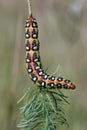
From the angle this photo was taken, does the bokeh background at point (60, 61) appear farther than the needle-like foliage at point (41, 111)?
Yes

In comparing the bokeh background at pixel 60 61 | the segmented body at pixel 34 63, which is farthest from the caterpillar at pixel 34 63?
the bokeh background at pixel 60 61

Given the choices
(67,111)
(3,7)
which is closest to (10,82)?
(67,111)

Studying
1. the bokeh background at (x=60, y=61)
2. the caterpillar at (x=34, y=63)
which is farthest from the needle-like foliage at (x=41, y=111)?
the bokeh background at (x=60, y=61)

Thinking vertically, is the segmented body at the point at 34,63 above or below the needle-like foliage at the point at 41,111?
above

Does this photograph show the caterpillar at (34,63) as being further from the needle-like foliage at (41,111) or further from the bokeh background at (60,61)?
the bokeh background at (60,61)

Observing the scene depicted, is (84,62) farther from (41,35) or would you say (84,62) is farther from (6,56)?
(41,35)

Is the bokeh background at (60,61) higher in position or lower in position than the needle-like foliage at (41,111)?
higher

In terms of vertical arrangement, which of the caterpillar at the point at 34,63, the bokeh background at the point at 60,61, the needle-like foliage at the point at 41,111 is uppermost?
the bokeh background at the point at 60,61

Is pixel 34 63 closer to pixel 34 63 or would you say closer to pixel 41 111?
pixel 34 63
